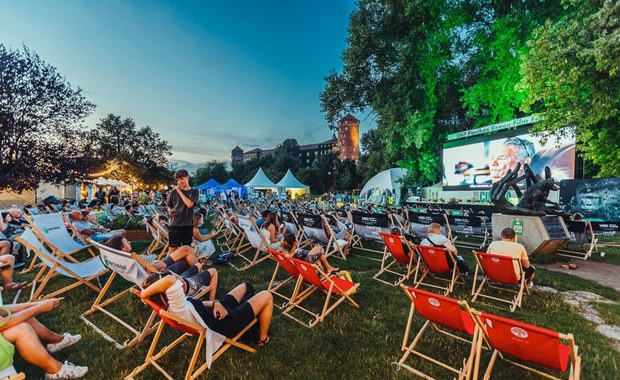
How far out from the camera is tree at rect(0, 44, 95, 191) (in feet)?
48.0

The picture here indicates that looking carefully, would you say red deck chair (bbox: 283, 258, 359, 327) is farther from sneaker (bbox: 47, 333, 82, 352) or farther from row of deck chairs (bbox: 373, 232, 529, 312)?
sneaker (bbox: 47, 333, 82, 352)

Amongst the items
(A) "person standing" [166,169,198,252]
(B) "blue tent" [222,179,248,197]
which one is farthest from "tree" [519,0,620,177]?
(B) "blue tent" [222,179,248,197]

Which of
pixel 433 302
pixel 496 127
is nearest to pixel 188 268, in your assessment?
pixel 433 302

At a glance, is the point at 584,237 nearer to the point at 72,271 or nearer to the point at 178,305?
the point at 178,305

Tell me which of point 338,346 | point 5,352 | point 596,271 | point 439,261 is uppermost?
point 5,352

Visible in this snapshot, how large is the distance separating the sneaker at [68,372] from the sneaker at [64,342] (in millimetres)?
514

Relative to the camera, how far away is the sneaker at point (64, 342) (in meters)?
3.00

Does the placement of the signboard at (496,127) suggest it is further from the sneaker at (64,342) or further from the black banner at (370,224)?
the sneaker at (64,342)

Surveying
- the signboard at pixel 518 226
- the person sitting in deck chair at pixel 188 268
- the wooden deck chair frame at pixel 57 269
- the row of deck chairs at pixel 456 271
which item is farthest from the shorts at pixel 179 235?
the signboard at pixel 518 226

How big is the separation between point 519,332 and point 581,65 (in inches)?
426

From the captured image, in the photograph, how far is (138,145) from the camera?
37.3 metres

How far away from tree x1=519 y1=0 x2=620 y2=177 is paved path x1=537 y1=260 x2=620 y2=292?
514cm

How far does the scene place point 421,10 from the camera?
18656mm

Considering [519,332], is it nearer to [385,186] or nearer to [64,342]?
[64,342]
